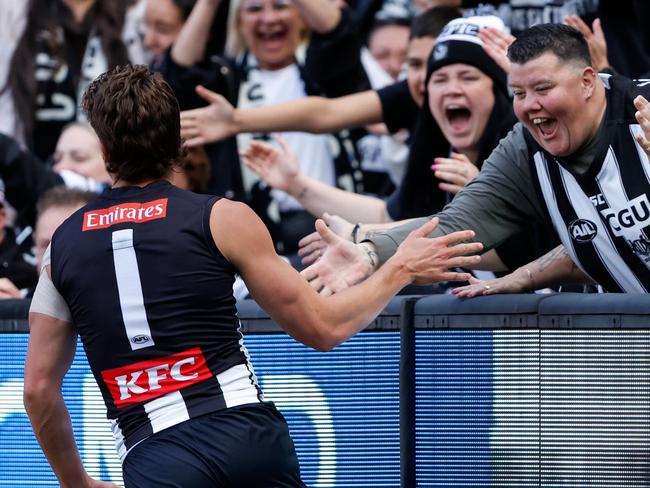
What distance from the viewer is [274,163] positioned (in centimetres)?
687

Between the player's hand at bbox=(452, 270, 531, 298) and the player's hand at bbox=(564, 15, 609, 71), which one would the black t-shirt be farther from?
the player's hand at bbox=(452, 270, 531, 298)

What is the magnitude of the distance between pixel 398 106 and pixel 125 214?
3.43m

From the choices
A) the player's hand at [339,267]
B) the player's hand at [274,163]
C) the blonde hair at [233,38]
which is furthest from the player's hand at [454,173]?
the blonde hair at [233,38]

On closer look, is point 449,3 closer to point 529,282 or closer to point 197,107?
point 197,107

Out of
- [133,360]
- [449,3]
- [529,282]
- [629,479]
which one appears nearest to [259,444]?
[133,360]

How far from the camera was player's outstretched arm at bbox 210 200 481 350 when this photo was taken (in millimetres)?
3748

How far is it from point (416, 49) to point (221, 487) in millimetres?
3682

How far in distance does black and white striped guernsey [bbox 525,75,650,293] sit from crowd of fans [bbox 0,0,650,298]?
2.53 feet

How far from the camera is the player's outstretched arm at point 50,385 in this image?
156 inches

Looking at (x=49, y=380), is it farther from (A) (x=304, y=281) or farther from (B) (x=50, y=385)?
(A) (x=304, y=281)

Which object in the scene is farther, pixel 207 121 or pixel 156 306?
pixel 207 121

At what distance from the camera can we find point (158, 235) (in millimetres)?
3746

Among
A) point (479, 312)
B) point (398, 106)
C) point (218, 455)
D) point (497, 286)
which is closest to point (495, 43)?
point (398, 106)

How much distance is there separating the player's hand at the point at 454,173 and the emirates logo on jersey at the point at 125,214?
2.13 metres
